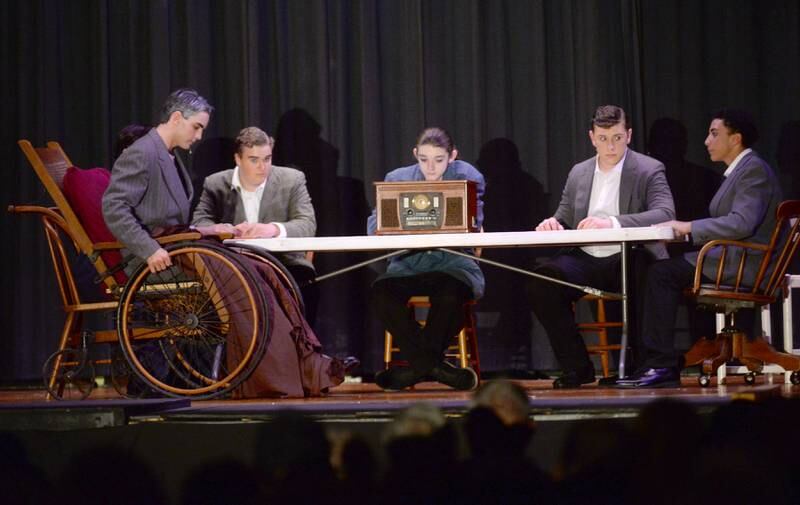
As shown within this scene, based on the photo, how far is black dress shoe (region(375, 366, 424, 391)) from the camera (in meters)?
4.37

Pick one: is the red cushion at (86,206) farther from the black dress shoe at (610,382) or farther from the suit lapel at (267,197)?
the black dress shoe at (610,382)

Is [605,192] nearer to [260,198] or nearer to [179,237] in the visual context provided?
[260,198]

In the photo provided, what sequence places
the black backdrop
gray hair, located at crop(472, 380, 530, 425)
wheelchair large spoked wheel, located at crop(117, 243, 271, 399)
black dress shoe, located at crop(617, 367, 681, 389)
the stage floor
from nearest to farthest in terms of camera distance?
gray hair, located at crop(472, 380, 530, 425)
the stage floor
wheelchair large spoked wheel, located at crop(117, 243, 271, 399)
black dress shoe, located at crop(617, 367, 681, 389)
the black backdrop

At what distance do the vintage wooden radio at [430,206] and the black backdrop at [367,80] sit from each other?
1.33 m

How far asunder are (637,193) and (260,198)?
1.73 m

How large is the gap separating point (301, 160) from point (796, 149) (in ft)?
8.56

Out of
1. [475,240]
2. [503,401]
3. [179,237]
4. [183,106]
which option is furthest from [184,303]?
[503,401]

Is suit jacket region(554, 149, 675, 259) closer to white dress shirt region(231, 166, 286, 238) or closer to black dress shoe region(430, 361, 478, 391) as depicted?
black dress shoe region(430, 361, 478, 391)

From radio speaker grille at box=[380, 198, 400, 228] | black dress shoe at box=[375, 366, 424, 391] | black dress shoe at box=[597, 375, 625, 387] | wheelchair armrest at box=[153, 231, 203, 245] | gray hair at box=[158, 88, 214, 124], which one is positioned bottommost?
black dress shoe at box=[597, 375, 625, 387]

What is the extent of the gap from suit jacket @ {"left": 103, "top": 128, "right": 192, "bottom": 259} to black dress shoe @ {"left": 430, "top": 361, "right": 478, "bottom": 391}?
3.78ft

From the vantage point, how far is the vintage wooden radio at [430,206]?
14.5ft

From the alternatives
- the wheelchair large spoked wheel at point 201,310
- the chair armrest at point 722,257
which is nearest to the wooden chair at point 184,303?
the wheelchair large spoked wheel at point 201,310

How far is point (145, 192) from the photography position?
4035 millimetres

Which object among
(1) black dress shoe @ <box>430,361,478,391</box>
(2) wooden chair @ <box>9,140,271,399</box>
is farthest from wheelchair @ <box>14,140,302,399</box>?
(1) black dress shoe @ <box>430,361,478,391</box>
